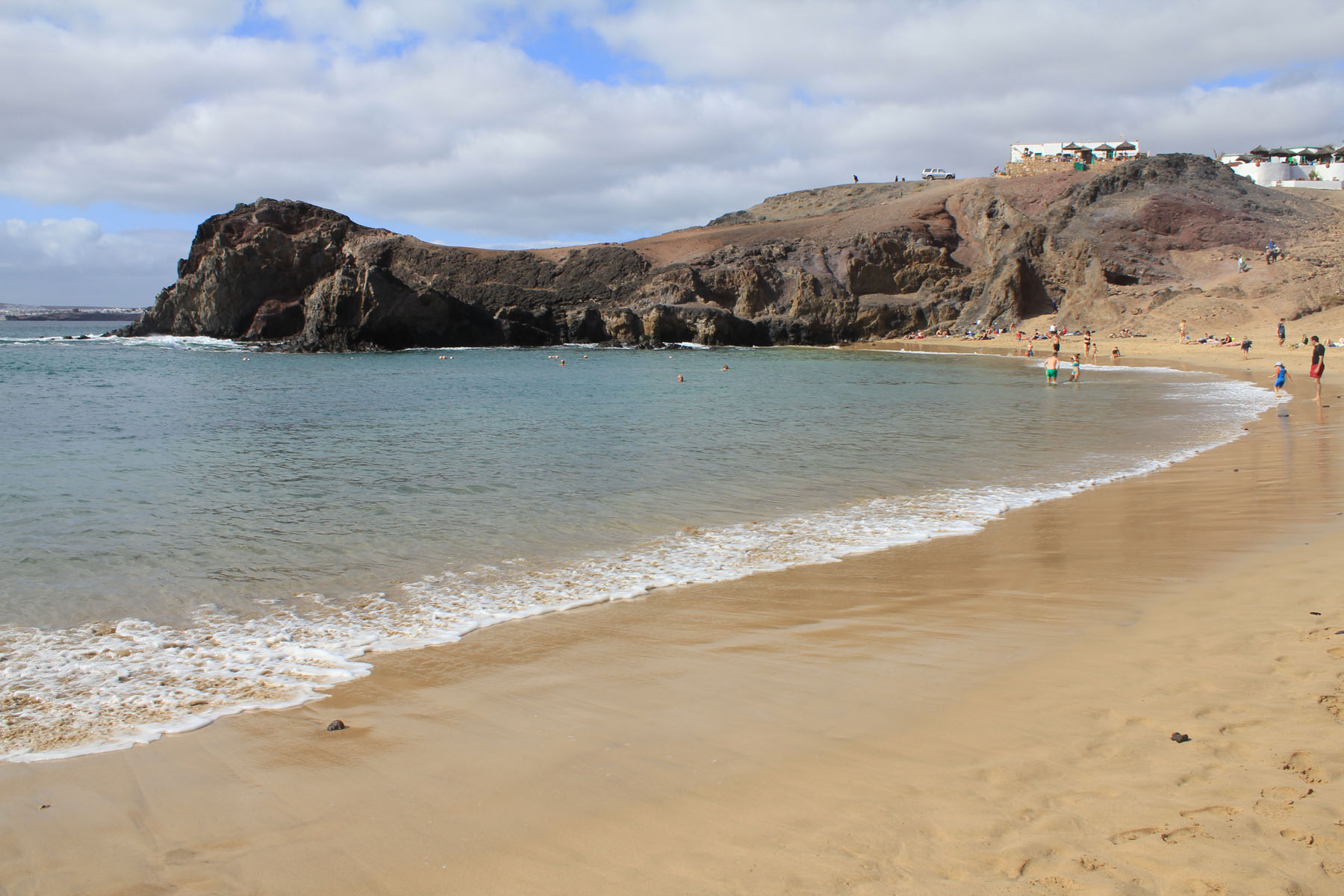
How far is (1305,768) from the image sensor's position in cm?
300

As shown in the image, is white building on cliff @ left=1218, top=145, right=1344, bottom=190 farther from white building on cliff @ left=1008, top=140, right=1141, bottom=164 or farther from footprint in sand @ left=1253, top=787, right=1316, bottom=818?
footprint in sand @ left=1253, top=787, right=1316, bottom=818

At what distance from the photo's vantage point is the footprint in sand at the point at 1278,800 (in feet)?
8.94

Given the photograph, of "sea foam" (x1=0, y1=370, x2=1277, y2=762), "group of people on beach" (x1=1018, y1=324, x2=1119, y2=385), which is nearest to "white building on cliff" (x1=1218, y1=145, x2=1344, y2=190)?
"group of people on beach" (x1=1018, y1=324, x2=1119, y2=385)

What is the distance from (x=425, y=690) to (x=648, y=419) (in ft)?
44.9

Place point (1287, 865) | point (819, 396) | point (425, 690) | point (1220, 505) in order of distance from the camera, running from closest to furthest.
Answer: point (1287, 865) → point (425, 690) → point (1220, 505) → point (819, 396)

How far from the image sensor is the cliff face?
2041 inches

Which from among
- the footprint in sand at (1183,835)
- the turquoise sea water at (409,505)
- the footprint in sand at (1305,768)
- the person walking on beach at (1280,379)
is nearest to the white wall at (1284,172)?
the person walking on beach at (1280,379)

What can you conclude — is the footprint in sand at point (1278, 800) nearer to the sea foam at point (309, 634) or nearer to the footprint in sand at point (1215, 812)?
the footprint in sand at point (1215, 812)

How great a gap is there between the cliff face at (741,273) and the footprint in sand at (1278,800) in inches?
1974

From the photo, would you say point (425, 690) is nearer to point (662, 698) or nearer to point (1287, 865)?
point (662, 698)

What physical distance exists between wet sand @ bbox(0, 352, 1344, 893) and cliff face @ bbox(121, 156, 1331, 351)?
47856mm

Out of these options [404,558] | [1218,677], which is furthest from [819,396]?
[1218,677]

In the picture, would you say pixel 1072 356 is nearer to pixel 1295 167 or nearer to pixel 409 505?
pixel 409 505

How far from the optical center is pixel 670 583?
616 centimetres
